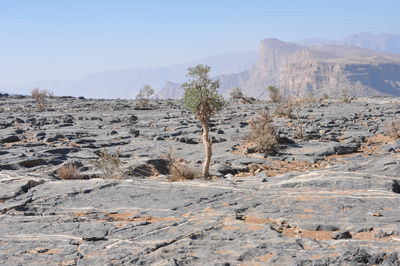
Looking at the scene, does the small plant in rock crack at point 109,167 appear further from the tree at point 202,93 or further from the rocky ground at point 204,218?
the tree at point 202,93

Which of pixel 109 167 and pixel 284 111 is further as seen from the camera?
pixel 284 111

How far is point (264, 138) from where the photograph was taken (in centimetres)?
1764

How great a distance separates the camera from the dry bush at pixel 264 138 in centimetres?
1752

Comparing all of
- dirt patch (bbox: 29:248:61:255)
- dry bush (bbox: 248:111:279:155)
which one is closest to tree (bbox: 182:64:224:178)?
dry bush (bbox: 248:111:279:155)

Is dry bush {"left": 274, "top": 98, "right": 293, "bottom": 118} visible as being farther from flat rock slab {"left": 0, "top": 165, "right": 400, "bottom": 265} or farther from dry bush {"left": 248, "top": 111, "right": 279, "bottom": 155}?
flat rock slab {"left": 0, "top": 165, "right": 400, "bottom": 265}

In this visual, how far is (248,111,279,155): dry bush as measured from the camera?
17516 mm

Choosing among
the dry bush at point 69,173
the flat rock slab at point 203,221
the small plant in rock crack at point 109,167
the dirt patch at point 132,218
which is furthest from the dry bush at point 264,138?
the dirt patch at point 132,218

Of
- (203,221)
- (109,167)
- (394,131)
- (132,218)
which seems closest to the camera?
(203,221)

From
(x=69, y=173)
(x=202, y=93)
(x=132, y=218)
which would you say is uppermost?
(x=202, y=93)

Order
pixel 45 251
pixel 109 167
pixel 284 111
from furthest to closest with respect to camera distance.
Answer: pixel 284 111 < pixel 109 167 < pixel 45 251

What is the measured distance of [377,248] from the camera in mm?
5539

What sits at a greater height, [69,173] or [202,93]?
[202,93]

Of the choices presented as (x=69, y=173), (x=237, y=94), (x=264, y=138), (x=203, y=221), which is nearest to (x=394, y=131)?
(x=264, y=138)

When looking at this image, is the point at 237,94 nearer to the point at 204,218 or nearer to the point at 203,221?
the point at 204,218
